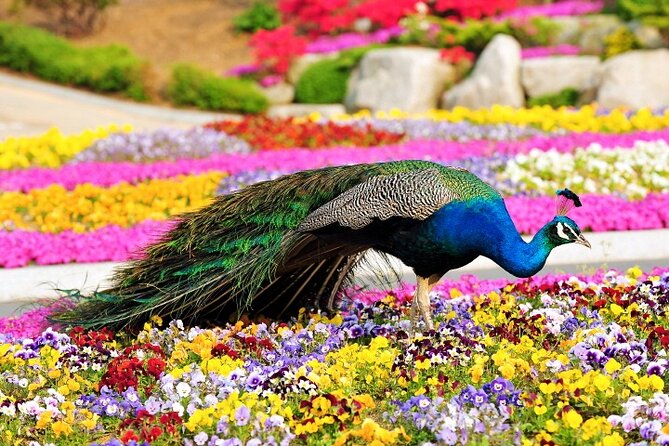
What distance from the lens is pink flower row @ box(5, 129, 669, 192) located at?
1152 centimetres

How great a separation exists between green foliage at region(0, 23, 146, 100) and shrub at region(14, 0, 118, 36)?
2.50 metres

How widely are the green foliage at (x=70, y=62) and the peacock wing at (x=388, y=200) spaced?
643 inches

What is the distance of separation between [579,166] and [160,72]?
14103 mm

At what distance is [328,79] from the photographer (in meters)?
21.2

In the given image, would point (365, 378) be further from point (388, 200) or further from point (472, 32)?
point (472, 32)

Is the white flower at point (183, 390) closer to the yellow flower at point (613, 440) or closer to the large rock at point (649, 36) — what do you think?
the yellow flower at point (613, 440)

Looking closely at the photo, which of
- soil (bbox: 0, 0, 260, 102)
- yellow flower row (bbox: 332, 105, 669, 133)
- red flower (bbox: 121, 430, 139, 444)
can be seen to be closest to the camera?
red flower (bbox: 121, 430, 139, 444)

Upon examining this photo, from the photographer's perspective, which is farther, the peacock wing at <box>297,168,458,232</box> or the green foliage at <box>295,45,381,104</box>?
the green foliage at <box>295,45,381,104</box>

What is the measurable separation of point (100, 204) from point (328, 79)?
449 inches

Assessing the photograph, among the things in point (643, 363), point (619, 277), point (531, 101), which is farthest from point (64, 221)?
point (531, 101)

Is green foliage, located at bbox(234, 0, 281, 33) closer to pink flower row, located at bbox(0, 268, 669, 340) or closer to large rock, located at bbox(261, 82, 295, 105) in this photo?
large rock, located at bbox(261, 82, 295, 105)

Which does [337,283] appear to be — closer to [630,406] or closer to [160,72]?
[630,406]

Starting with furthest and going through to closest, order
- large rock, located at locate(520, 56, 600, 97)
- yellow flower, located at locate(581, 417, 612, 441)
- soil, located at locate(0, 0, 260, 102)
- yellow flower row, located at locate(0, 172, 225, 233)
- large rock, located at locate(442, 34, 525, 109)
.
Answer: soil, located at locate(0, 0, 260, 102) → large rock, located at locate(520, 56, 600, 97) → large rock, located at locate(442, 34, 525, 109) → yellow flower row, located at locate(0, 172, 225, 233) → yellow flower, located at locate(581, 417, 612, 441)

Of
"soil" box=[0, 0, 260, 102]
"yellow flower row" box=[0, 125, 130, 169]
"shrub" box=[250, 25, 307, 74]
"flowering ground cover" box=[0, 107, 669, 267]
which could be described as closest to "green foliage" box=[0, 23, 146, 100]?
"soil" box=[0, 0, 260, 102]
